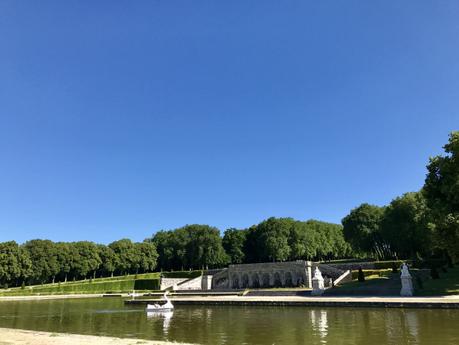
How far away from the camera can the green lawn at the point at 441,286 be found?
1316 inches

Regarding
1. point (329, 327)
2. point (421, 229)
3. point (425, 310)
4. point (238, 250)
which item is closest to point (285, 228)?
point (238, 250)

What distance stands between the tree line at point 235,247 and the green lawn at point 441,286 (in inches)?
647

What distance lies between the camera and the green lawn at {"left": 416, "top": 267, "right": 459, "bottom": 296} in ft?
110

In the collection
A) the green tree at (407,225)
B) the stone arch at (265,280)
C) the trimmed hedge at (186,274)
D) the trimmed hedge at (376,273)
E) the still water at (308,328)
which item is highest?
the green tree at (407,225)

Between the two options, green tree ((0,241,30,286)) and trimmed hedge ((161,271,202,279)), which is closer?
green tree ((0,241,30,286))

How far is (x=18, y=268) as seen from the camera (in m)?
75.2

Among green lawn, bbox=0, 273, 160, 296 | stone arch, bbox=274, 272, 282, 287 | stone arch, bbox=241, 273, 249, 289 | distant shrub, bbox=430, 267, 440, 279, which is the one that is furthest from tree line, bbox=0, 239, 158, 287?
distant shrub, bbox=430, 267, 440, 279

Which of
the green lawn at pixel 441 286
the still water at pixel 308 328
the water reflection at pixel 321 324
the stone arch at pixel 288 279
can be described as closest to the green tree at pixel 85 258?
the stone arch at pixel 288 279

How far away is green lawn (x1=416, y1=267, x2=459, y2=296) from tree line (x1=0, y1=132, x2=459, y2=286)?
53.9 feet

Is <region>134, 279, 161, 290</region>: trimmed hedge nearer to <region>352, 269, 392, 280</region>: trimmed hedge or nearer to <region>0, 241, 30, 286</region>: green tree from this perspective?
<region>0, 241, 30, 286</region>: green tree

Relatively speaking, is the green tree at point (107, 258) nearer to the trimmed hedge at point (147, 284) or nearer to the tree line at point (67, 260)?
the tree line at point (67, 260)

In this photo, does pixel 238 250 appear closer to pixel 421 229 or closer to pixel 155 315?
pixel 421 229

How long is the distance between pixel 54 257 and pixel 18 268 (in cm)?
895

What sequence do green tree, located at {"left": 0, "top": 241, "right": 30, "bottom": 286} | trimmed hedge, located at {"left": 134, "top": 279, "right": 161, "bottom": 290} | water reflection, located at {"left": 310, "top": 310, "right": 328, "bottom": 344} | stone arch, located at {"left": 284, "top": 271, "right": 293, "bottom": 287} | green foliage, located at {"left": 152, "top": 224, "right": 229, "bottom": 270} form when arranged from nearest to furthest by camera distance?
water reflection, located at {"left": 310, "top": 310, "right": 328, "bottom": 344}, stone arch, located at {"left": 284, "top": 271, "right": 293, "bottom": 287}, green tree, located at {"left": 0, "top": 241, "right": 30, "bottom": 286}, trimmed hedge, located at {"left": 134, "top": 279, "right": 161, "bottom": 290}, green foliage, located at {"left": 152, "top": 224, "right": 229, "bottom": 270}
